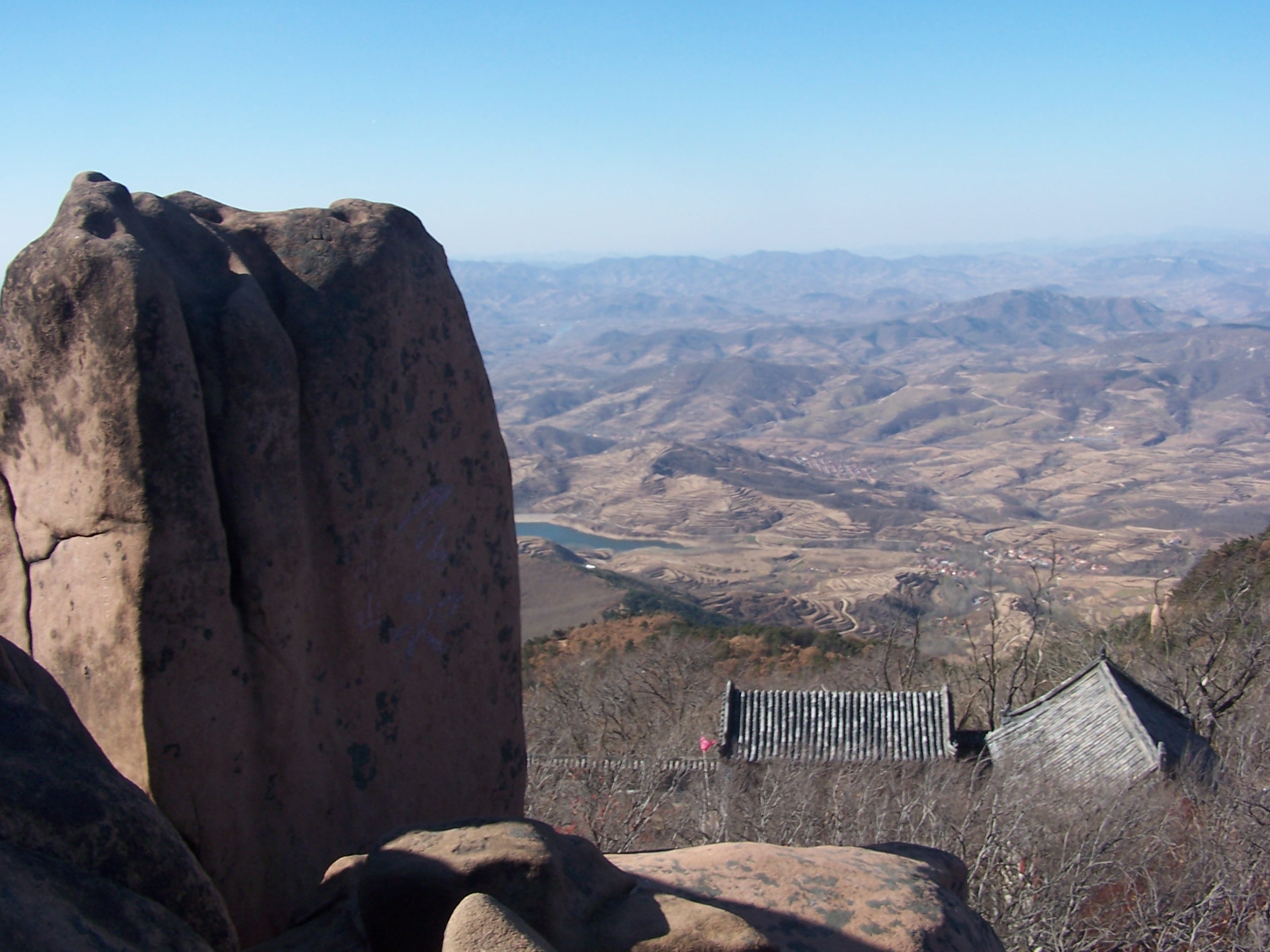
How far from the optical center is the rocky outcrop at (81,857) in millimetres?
2488

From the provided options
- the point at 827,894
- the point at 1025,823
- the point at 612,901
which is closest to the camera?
the point at 612,901

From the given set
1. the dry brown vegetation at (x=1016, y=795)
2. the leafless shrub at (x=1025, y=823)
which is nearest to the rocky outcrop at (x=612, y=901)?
the leafless shrub at (x=1025, y=823)

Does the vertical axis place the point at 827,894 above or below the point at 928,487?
above

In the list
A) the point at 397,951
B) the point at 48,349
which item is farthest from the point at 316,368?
the point at 397,951

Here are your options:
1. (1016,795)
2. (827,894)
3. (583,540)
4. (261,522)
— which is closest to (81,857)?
(261,522)

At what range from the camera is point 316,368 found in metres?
4.98

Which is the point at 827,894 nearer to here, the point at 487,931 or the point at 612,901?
the point at 612,901

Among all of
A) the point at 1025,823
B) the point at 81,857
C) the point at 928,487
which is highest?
the point at 81,857

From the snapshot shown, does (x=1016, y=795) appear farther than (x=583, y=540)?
No

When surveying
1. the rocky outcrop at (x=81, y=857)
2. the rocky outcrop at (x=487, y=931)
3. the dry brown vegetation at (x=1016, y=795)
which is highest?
the rocky outcrop at (x=81, y=857)

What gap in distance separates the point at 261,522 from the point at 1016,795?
541 inches

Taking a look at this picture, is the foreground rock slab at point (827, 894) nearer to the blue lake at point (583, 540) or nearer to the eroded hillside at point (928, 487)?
the eroded hillside at point (928, 487)

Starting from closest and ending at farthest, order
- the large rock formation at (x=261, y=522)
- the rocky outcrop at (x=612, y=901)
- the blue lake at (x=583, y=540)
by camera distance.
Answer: the rocky outcrop at (x=612, y=901)
the large rock formation at (x=261, y=522)
the blue lake at (x=583, y=540)

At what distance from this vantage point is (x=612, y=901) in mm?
3742
